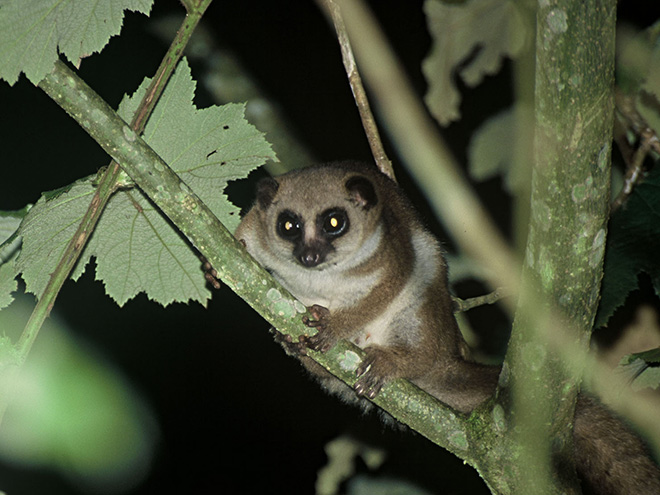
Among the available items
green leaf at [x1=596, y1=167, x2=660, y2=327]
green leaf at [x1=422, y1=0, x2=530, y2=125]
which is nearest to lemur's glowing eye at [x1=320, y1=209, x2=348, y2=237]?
green leaf at [x1=422, y1=0, x2=530, y2=125]

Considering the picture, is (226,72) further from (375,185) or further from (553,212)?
(553,212)

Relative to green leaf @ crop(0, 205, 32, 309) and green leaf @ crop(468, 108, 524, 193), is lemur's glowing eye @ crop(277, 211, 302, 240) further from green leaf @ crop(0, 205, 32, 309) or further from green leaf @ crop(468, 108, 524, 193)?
green leaf @ crop(0, 205, 32, 309)

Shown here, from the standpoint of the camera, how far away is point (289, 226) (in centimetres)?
309

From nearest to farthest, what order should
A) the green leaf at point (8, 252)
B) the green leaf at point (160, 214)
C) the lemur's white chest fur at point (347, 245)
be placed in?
the green leaf at point (8, 252) → the green leaf at point (160, 214) → the lemur's white chest fur at point (347, 245)

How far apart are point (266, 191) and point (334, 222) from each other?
1.21 feet

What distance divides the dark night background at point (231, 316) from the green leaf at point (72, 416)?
166 mm

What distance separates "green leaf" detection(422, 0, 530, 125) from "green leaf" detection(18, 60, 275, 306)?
1.04m

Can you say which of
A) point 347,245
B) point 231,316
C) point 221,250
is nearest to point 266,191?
point 347,245

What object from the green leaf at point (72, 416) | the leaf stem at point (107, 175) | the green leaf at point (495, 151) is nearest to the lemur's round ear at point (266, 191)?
the green leaf at point (495, 151)

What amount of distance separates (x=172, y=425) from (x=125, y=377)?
1038mm

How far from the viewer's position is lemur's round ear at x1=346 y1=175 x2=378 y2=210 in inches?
121

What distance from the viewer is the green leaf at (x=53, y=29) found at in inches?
68.6

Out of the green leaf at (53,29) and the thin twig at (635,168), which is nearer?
the green leaf at (53,29)

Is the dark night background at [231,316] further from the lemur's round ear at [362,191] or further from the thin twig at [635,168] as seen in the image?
the lemur's round ear at [362,191]
